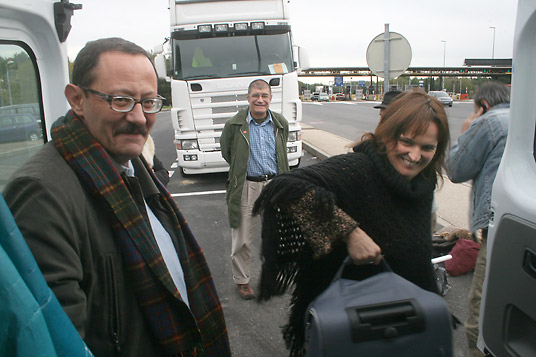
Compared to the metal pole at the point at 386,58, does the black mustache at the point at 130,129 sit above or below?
below

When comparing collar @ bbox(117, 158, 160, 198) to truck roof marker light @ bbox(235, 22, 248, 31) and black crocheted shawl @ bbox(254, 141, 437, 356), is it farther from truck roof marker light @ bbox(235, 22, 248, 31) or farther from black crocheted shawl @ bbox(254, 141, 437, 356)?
truck roof marker light @ bbox(235, 22, 248, 31)

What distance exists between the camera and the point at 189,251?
5.27 ft

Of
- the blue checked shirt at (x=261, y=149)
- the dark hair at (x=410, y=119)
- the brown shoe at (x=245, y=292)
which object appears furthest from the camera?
the blue checked shirt at (x=261, y=149)

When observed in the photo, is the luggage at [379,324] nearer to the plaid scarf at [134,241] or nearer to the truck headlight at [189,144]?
the plaid scarf at [134,241]

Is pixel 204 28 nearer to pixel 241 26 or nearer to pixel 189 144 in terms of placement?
pixel 241 26

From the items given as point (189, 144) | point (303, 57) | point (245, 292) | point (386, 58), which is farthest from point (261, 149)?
point (303, 57)

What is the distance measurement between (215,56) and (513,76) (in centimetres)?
650

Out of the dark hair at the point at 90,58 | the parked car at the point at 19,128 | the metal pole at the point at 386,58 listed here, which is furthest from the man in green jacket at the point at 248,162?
the metal pole at the point at 386,58

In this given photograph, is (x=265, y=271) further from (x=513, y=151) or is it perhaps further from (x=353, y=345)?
(x=513, y=151)

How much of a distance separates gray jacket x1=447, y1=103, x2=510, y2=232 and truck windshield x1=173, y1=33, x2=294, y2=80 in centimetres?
519

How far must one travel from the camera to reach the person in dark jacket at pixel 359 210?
1.49 metres

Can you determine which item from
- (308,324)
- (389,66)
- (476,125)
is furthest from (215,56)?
(308,324)

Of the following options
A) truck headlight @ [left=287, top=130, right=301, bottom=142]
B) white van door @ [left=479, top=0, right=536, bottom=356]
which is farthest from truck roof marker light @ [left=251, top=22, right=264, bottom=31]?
white van door @ [left=479, top=0, right=536, bottom=356]

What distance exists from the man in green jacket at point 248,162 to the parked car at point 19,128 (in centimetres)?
194
